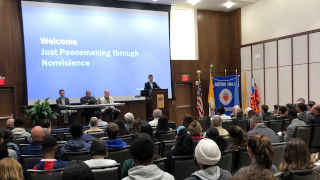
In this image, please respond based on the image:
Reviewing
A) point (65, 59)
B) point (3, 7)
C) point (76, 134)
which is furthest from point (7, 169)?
point (3, 7)

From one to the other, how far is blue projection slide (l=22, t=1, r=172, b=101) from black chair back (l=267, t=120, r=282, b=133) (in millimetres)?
5666

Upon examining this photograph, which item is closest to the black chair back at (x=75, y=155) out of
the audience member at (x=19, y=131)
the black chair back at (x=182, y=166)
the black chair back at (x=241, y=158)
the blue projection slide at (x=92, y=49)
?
the black chair back at (x=182, y=166)

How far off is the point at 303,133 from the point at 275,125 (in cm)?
94

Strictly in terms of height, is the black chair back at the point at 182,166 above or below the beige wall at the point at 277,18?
below

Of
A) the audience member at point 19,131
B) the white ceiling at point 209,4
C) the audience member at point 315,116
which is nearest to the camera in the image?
the audience member at point 19,131

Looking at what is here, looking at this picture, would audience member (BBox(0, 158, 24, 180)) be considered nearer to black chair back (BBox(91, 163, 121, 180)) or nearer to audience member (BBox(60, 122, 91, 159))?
black chair back (BBox(91, 163, 121, 180))

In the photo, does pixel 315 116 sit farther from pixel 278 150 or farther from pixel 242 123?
pixel 278 150

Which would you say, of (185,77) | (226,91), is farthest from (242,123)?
(185,77)

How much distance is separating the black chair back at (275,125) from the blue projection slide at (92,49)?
5666 mm

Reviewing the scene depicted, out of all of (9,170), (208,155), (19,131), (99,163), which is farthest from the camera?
(19,131)

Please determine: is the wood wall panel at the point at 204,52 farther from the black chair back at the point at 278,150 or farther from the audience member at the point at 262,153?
the audience member at the point at 262,153

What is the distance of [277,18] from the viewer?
35.6ft

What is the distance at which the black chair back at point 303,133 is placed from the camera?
4641 millimetres

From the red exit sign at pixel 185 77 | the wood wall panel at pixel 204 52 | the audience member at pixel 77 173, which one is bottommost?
the audience member at pixel 77 173
